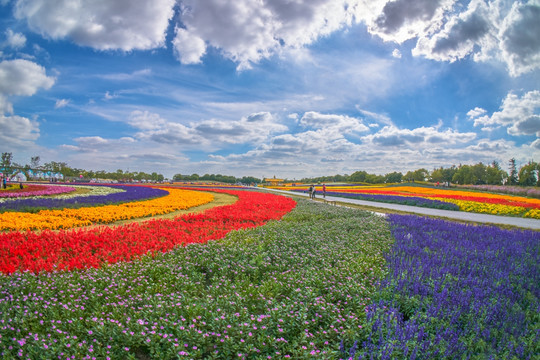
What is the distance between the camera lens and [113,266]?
5957mm

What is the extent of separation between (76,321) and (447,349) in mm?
4461

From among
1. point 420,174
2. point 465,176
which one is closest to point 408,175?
point 420,174

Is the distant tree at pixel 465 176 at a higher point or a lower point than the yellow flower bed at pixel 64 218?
higher

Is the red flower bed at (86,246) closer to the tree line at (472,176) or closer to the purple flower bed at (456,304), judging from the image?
the purple flower bed at (456,304)

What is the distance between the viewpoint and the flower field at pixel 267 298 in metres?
3.26

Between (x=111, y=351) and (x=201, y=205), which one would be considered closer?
(x=111, y=351)

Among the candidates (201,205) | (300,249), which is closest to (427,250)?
(300,249)

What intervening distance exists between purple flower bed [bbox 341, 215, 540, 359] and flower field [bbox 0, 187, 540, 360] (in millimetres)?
24

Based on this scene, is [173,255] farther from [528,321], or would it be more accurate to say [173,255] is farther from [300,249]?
[528,321]

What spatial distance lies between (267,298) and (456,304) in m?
2.90

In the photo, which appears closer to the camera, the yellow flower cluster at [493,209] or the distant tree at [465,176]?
the yellow flower cluster at [493,209]

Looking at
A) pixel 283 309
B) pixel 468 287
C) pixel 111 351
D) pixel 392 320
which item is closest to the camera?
pixel 111 351

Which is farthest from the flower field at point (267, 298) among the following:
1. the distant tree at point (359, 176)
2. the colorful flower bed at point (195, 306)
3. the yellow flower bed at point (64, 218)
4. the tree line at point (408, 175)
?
the distant tree at point (359, 176)

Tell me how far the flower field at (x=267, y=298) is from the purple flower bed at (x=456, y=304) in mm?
24
